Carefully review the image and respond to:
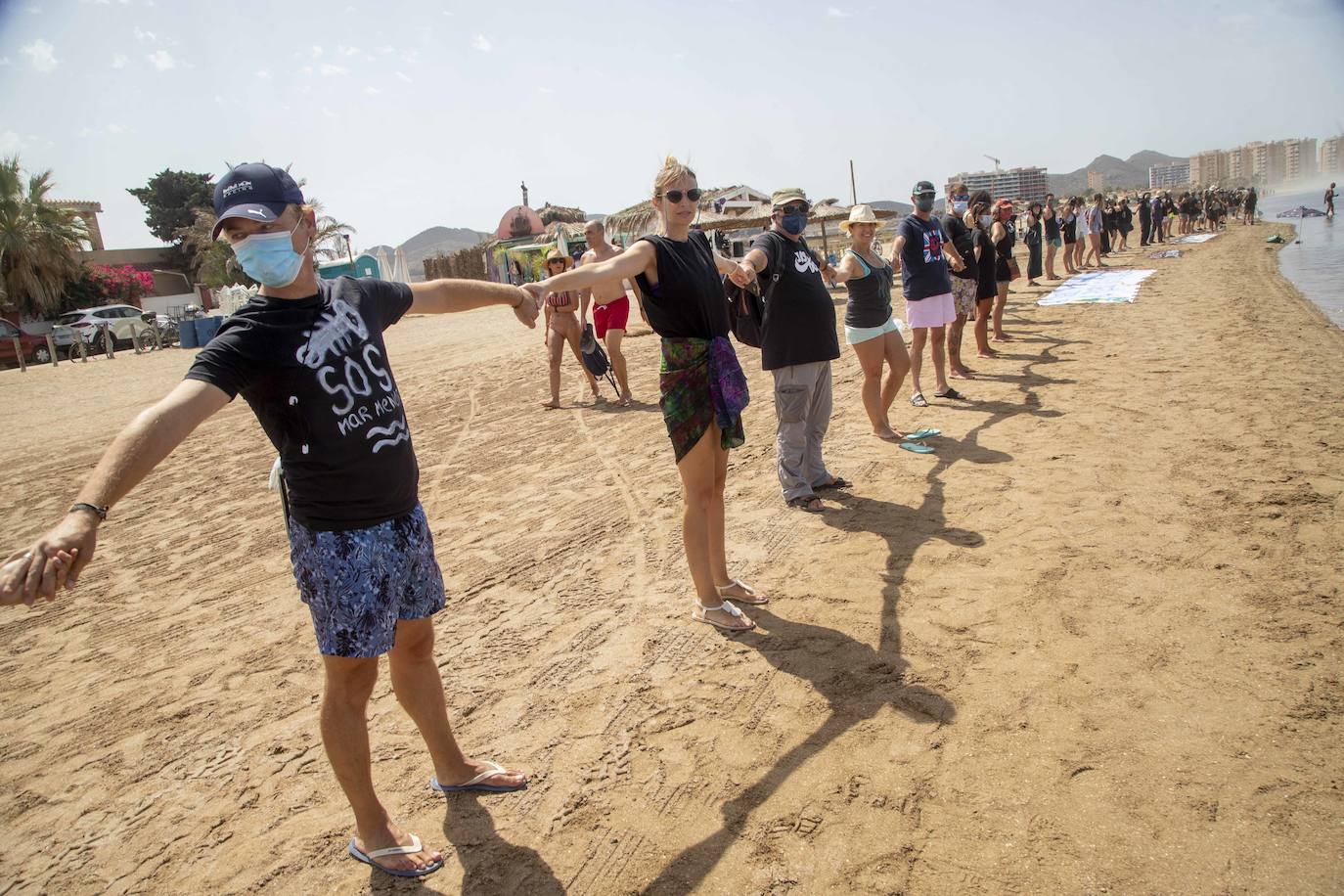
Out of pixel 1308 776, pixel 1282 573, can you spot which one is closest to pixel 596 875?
pixel 1308 776

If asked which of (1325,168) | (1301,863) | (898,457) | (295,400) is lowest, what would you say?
(1301,863)

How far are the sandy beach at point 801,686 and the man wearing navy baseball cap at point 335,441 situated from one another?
579 mm

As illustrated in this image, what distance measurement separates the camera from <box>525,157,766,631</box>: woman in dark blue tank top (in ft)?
11.1

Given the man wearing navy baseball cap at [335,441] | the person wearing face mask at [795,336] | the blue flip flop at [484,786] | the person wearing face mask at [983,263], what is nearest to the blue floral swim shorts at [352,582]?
the man wearing navy baseball cap at [335,441]

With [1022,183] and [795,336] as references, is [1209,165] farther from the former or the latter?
[795,336]

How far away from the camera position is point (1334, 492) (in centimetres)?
442

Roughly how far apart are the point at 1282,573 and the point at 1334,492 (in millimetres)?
1250

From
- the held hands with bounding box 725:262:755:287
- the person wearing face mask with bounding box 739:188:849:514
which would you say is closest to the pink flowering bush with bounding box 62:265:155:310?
the person wearing face mask with bounding box 739:188:849:514

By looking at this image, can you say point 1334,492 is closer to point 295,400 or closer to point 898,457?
point 898,457

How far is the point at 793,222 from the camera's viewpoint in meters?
4.73

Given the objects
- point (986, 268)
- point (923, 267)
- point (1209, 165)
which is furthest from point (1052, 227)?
point (1209, 165)

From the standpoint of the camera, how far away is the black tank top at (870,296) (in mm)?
5668

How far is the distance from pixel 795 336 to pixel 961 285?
4.18m

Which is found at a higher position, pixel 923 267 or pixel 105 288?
pixel 105 288
